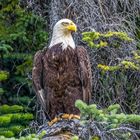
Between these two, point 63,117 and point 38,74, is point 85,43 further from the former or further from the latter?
point 63,117

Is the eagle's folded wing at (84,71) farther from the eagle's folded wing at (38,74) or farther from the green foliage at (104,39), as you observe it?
the green foliage at (104,39)

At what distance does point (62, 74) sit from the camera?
5.91 metres

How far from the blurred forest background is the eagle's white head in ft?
1.37

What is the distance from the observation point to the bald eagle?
592 centimetres

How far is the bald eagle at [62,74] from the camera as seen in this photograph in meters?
5.92

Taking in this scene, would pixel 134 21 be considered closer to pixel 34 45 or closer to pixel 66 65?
pixel 34 45

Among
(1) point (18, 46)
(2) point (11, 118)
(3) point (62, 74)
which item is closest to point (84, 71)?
(3) point (62, 74)

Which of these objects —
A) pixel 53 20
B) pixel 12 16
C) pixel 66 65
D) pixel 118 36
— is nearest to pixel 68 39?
pixel 66 65

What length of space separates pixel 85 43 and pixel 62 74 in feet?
4.64

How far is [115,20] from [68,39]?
165 cm

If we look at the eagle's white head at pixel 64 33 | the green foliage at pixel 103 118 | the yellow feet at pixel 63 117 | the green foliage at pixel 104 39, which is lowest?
the yellow feet at pixel 63 117

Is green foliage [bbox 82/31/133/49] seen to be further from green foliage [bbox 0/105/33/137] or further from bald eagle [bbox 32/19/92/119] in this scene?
green foliage [bbox 0/105/33/137]

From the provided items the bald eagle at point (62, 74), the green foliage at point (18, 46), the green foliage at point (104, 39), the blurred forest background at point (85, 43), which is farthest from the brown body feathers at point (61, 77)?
the green foliage at point (18, 46)

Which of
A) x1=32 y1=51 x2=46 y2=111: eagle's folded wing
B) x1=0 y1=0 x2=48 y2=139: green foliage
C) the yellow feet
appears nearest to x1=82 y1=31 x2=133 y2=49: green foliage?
x1=32 y1=51 x2=46 y2=111: eagle's folded wing
